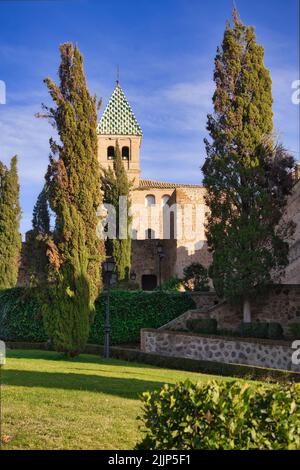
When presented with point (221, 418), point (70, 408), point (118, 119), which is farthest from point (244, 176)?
point (118, 119)

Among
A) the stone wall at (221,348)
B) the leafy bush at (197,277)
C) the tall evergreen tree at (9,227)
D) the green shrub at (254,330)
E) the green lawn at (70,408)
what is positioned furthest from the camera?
the tall evergreen tree at (9,227)

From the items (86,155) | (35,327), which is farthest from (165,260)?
(86,155)

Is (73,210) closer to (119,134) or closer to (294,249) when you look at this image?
(294,249)

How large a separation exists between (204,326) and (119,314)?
178 inches

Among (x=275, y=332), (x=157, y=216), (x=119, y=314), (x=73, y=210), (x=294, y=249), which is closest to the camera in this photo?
(x=73, y=210)

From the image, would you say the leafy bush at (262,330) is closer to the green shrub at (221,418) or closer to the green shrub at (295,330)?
the green shrub at (295,330)

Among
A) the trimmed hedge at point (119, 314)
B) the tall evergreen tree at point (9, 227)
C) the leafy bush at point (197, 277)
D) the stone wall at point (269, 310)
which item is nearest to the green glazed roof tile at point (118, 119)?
the tall evergreen tree at point (9, 227)

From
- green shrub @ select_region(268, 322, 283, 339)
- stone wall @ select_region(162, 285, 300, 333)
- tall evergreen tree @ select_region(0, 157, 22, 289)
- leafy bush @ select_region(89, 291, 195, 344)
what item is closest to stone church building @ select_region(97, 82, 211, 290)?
tall evergreen tree @ select_region(0, 157, 22, 289)

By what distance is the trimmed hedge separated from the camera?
71.7 ft

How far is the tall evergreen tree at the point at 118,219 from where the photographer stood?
30688 millimetres

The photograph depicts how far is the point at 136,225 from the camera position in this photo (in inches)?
1850

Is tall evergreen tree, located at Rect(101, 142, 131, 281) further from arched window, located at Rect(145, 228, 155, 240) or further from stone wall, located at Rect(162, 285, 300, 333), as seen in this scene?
arched window, located at Rect(145, 228, 155, 240)

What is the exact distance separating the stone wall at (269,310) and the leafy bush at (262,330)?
1.80 metres

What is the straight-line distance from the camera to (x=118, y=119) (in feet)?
175
